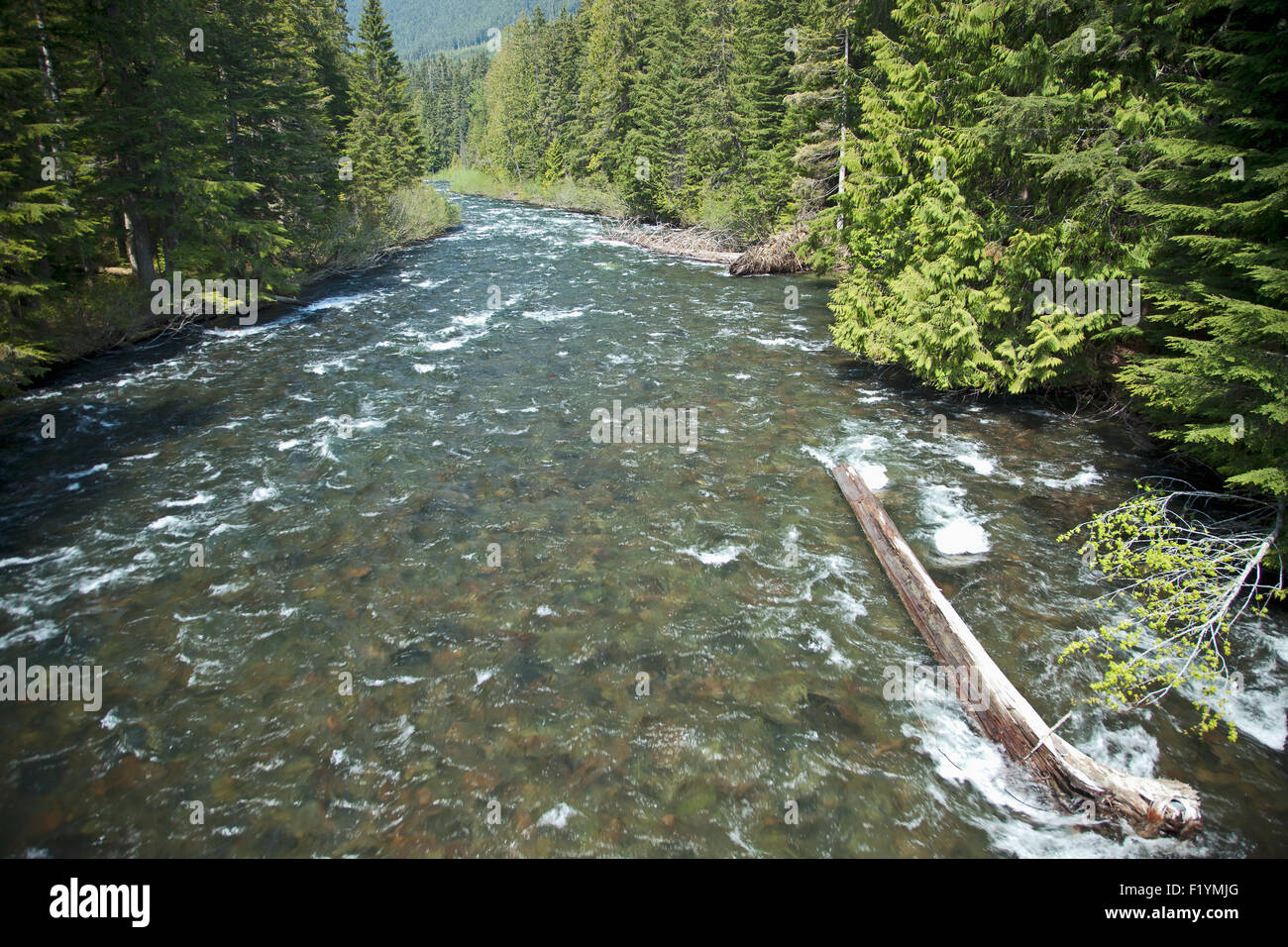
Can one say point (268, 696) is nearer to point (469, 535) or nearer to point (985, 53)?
point (469, 535)

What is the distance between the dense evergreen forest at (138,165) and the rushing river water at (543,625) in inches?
150

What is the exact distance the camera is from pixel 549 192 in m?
67.6

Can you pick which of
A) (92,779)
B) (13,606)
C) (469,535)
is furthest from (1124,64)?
(13,606)

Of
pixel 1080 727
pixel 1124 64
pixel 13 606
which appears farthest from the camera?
pixel 1124 64

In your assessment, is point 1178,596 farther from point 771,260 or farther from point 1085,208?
point 771,260

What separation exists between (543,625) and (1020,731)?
5.55 meters

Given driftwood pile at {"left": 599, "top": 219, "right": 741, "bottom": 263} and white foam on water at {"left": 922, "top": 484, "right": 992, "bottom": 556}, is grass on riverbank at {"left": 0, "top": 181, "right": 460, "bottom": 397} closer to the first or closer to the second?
driftwood pile at {"left": 599, "top": 219, "right": 741, "bottom": 263}

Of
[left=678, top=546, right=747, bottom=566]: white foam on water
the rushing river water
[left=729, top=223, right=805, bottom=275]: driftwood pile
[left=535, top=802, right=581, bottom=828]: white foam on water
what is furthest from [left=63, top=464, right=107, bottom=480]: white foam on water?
[left=729, top=223, right=805, bottom=275]: driftwood pile

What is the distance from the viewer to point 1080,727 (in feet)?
21.1

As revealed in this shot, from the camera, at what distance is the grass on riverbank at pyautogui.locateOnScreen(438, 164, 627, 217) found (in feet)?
183

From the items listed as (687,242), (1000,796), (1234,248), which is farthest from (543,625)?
(687,242)

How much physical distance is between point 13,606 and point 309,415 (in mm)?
7119
